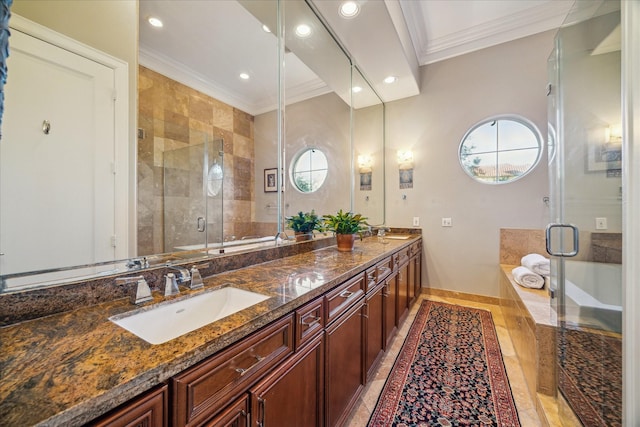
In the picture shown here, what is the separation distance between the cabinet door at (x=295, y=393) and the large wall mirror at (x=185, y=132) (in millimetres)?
770

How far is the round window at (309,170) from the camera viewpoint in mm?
2466

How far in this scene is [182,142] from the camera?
1484 mm

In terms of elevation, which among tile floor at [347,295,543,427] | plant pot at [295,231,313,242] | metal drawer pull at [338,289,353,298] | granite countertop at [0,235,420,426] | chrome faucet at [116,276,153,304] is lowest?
tile floor at [347,295,543,427]

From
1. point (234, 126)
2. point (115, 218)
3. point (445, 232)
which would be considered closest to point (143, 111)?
point (115, 218)

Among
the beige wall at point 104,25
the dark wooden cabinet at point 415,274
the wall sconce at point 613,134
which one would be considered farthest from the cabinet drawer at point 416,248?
the beige wall at point 104,25

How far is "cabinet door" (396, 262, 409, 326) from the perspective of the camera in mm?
2417

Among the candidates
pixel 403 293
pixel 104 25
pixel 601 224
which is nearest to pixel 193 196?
pixel 104 25

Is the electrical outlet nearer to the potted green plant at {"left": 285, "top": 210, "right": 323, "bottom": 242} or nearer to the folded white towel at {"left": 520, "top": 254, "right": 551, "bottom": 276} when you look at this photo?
the folded white towel at {"left": 520, "top": 254, "right": 551, "bottom": 276}

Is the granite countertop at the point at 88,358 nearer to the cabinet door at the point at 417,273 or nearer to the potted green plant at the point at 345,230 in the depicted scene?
the potted green plant at the point at 345,230

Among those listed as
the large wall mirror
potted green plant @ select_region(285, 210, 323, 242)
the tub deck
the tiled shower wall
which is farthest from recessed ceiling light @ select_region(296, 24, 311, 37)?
the tub deck

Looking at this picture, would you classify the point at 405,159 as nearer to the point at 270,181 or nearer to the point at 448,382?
the point at 270,181

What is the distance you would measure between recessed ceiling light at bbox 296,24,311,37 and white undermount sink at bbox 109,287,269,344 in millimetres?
2303

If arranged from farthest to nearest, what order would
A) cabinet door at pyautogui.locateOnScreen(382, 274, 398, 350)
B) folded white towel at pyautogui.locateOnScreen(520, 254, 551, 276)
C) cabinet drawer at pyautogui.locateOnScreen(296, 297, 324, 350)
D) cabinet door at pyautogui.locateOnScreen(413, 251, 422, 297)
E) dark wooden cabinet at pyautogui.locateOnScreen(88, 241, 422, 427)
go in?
cabinet door at pyautogui.locateOnScreen(413, 251, 422, 297) < folded white towel at pyautogui.locateOnScreen(520, 254, 551, 276) < cabinet door at pyautogui.locateOnScreen(382, 274, 398, 350) < cabinet drawer at pyautogui.locateOnScreen(296, 297, 324, 350) < dark wooden cabinet at pyautogui.locateOnScreen(88, 241, 422, 427)

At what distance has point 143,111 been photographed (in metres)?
1.23
